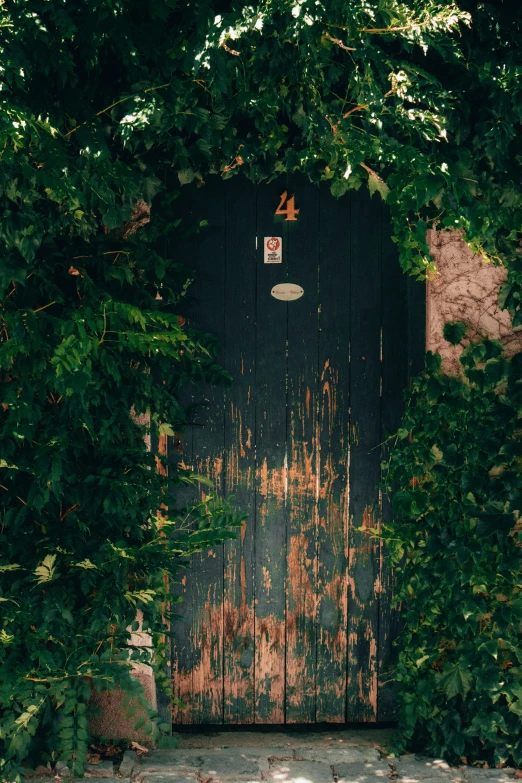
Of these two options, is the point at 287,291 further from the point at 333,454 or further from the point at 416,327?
the point at 333,454

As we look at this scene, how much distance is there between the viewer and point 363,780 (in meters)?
3.33

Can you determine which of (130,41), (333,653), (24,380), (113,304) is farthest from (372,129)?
(333,653)

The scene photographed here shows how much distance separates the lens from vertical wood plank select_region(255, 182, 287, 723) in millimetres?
3777

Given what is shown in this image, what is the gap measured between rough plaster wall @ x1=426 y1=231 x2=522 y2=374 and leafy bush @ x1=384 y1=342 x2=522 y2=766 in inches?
3.7

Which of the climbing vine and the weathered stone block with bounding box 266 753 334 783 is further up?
the climbing vine

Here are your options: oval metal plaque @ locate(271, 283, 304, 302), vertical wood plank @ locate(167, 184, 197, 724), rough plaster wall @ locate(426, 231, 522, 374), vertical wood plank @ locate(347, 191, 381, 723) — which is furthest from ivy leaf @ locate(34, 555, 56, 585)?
rough plaster wall @ locate(426, 231, 522, 374)

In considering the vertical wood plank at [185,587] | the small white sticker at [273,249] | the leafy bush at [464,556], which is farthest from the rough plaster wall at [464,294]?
the vertical wood plank at [185,587]

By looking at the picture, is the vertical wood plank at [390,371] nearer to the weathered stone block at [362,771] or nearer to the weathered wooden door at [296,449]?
the weathered wooden door at [296,449]

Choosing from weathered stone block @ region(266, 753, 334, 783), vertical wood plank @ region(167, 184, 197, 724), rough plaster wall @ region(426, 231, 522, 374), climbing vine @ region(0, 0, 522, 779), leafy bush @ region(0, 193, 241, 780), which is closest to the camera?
climbing vine @ region(0, 0, 522, 779)

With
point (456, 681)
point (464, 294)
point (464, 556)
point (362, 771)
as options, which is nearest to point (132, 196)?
point (464, 294)

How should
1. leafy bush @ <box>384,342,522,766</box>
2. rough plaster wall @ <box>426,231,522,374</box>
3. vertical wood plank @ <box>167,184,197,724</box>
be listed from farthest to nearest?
1. vertical wood plank @ <box>167,184,197,724</box>
2. rough plaster wall @ <box>426,231,522,374</box>
3. leafy bush @ <box>384,342,522,766</box>

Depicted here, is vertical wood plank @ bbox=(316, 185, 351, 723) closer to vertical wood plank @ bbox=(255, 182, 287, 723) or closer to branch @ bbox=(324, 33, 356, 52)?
vertical wood plank @ bbox=(255, 182, 287, 723)

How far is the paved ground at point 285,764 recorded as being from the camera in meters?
3.35

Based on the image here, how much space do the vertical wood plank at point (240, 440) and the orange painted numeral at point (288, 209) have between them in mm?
114
